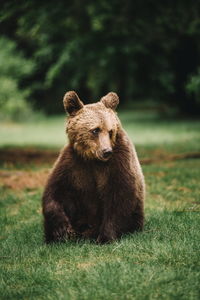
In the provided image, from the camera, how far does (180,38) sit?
67.2 feet

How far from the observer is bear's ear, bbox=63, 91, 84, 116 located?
4938 millimetres

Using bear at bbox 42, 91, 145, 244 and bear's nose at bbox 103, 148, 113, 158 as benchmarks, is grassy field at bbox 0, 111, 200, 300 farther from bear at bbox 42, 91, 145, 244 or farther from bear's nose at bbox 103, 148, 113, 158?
bear's nose at bbox 103, 148, 113, 158

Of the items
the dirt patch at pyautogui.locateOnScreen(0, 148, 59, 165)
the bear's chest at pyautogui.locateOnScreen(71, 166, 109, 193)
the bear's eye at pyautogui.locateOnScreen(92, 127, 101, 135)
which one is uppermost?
the bear's eye at pyautogui.locateOnScreen(92, 127, 101, 135)

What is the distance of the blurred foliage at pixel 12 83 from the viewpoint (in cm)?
2681

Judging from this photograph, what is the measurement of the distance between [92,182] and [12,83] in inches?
923

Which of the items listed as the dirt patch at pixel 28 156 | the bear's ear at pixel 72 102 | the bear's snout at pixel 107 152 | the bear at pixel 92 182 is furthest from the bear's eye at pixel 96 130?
the dirt patch at pixel 28 156

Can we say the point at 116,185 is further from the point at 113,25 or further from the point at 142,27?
the point at 142,27

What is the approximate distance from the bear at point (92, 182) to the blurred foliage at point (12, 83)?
21.3m

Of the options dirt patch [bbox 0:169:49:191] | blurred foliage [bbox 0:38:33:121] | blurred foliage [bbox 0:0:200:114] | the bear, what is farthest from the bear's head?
blurred foliage [bbox 0:38:33:121]

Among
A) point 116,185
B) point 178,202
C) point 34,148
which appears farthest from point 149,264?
point 34,148

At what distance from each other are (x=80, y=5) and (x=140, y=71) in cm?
507

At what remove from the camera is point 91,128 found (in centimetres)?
477

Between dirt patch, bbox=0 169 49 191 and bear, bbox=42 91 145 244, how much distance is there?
3.50 metres

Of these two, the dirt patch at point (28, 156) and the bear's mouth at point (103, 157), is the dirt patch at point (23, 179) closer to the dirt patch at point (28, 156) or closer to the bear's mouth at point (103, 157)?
the dirt patch at point (28, 156)
